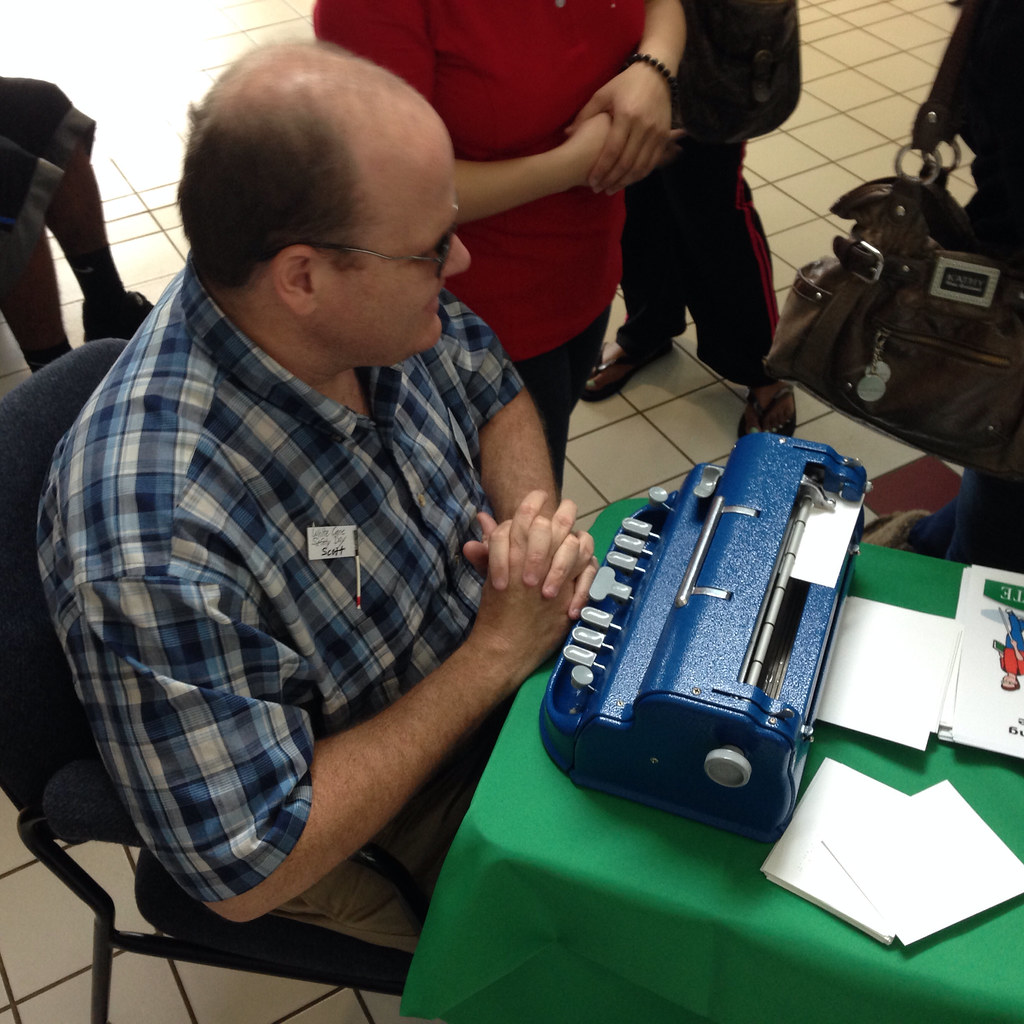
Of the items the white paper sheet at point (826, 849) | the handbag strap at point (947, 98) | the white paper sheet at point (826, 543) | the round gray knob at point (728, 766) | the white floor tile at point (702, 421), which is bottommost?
the white floor tile at point (702, 421)

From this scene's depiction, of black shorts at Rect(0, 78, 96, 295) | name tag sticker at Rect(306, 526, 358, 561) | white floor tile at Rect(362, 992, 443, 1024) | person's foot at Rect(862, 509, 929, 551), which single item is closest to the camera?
name tag sticker at Rect(306, 526, 358, 561)

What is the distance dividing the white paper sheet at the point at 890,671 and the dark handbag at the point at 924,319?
39 centimetres

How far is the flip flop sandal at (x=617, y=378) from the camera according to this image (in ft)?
9.85

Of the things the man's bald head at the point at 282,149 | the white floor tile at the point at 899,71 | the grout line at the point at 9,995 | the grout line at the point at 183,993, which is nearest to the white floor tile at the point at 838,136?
the white floor tile at the point at 899,71

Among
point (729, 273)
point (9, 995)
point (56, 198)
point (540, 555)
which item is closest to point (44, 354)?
point (56, 198)

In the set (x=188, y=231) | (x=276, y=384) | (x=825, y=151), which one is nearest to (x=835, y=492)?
(x=276, y=384)

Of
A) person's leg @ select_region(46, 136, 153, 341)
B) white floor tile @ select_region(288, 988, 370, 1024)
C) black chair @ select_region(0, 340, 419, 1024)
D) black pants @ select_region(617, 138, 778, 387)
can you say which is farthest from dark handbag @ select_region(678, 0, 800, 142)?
person's leg @ select_region(46, 136, 153, 341)

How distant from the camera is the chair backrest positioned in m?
1.06

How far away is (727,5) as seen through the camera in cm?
161

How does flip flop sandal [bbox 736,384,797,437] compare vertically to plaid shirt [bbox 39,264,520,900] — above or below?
below

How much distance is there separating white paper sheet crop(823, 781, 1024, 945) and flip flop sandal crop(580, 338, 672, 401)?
2093mm

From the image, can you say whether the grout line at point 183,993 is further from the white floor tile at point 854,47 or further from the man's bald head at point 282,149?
the white floor tile at point 854,47

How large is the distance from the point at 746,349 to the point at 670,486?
48 centimetres

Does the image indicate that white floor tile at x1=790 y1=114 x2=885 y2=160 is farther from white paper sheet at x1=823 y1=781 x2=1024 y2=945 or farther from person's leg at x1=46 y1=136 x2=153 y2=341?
white paper sheet at x1=823 y1=781 x2=1024 y2=945
